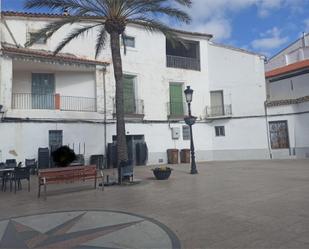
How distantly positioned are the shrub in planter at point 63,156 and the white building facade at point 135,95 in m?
0.52

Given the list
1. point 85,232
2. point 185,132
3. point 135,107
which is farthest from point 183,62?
point 85,232

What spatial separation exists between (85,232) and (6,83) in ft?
41.9

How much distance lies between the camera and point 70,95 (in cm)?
1919

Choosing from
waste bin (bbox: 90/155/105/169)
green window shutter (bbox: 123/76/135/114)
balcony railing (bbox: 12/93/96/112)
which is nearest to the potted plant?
waste bin (bbox: 90/155/105/169)

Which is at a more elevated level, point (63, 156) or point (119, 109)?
point (119, 109)

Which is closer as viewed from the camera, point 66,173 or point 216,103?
point 66,173

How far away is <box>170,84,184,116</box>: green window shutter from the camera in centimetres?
2238

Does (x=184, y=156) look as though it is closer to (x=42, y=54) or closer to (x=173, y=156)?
(x=173, y=156)

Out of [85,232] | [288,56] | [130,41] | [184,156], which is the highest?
[288,56]

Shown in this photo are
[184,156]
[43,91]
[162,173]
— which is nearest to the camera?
[162,173]

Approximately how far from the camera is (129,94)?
20.7 m

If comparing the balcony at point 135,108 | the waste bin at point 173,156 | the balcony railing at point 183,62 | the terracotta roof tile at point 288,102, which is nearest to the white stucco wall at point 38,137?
the balcony at point 135,108

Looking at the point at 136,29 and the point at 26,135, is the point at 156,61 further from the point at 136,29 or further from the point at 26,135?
the point at 26,135

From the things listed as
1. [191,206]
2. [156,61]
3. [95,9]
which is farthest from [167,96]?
[191,206]
